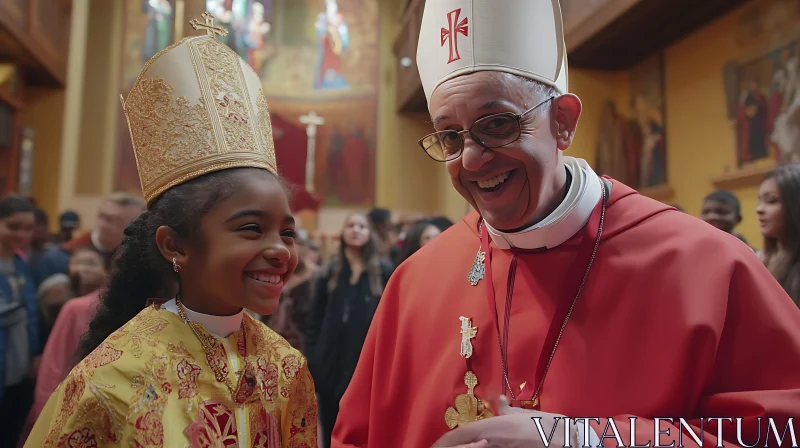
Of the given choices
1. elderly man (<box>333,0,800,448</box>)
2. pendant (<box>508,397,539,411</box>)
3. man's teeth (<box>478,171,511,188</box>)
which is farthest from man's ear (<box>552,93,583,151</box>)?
pendant (<box>508,397,539,411</box>)

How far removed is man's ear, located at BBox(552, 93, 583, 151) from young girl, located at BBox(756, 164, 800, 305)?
137 centimetres

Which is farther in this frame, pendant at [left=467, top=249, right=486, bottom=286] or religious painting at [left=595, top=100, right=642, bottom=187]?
religious painting at [left=595, top=100, right=642, bottom=187]

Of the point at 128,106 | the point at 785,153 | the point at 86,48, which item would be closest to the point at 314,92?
the point at 86,48

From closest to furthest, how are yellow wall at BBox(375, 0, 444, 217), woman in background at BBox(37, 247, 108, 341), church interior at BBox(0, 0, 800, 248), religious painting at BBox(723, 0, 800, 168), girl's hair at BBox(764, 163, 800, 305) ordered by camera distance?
girl's hair at BBox(764, 163, 800, 305), woman in background at BBox(37, 247, 108, 341), religious painting at BBox(723, 0, 800, 168), church interior at BBox(0, 0, 800, 248), yellow wall at BBox(375, 0, 444, 217)

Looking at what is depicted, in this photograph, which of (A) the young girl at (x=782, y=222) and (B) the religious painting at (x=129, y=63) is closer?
(A) the young girl at (x=782, y=222)

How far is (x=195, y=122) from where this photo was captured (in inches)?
72.3

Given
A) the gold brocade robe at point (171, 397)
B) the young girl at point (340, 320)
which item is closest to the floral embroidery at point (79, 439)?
the gold brocade robe at point (171, 397)

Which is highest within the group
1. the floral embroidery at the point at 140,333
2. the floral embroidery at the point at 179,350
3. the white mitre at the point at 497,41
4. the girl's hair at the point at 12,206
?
the white mitre at the point at 497,41

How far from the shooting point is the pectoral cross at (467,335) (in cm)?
193

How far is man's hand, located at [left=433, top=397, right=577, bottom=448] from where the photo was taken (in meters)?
1.53

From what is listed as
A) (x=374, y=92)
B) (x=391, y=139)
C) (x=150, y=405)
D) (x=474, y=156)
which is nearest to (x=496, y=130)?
(x=474, y=156)

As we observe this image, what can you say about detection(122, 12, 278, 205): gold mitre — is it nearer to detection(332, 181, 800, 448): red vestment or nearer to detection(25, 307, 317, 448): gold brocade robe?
detection(25, 307, 317, 448): gold brocade robe

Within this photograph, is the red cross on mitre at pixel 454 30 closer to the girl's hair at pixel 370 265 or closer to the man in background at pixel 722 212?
the girl's hair at pixel 370 265

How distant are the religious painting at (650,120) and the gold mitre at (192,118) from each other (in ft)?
24.5
